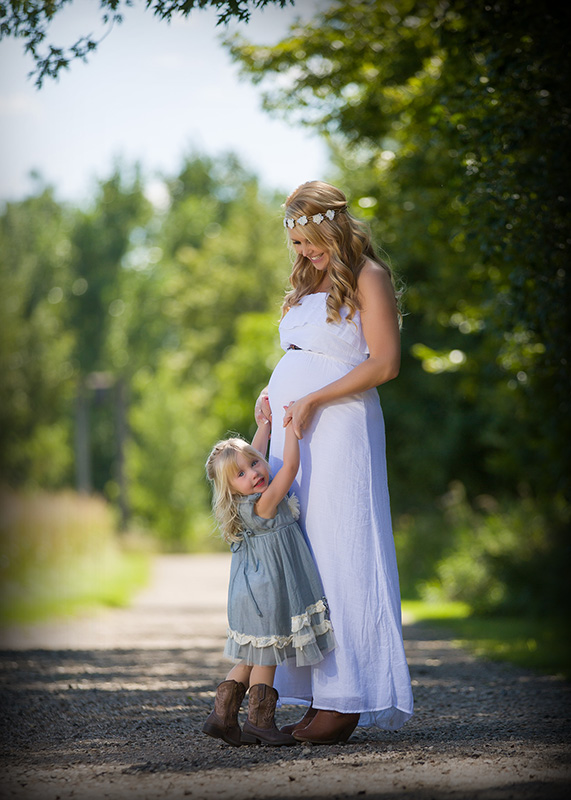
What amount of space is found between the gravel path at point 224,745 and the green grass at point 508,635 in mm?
471

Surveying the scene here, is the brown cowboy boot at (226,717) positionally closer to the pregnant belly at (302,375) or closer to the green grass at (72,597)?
the pregnant belly at (302,375)

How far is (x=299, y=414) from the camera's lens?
4.12 meters

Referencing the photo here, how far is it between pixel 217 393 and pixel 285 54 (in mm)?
28414

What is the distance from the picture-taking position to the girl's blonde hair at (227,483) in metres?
4.10

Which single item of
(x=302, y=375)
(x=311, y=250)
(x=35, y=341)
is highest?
(x=35, y=341)

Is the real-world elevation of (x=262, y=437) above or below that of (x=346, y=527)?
above

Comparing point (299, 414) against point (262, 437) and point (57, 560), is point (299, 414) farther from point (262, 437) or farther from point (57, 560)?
point (57, 560)

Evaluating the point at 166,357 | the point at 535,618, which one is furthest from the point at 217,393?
the point at 535,618

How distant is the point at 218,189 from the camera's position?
1978 inches

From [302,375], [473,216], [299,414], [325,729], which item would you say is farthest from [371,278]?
[473,216]

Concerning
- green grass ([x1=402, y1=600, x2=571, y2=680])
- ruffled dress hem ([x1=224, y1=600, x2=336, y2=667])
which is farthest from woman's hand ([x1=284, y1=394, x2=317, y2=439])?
green grass ([x1=402, y1=600, x2=571, y2=680])

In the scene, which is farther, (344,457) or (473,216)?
(473,216)

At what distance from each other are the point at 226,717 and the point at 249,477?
3.12 ft

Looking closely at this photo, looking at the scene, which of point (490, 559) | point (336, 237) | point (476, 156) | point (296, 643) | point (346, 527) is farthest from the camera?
point (490, 559)
